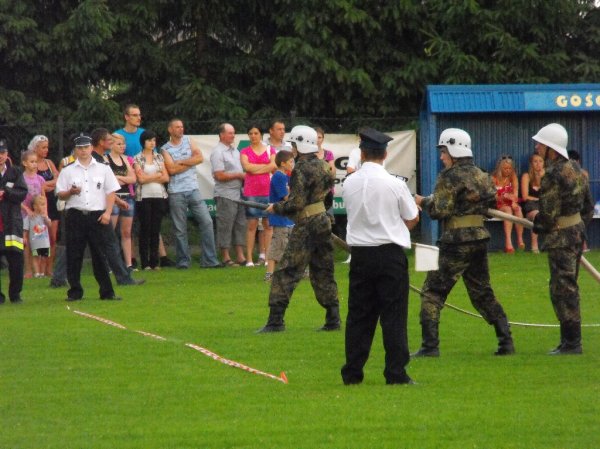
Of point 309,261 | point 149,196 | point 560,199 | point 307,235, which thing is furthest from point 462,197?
point 149,196

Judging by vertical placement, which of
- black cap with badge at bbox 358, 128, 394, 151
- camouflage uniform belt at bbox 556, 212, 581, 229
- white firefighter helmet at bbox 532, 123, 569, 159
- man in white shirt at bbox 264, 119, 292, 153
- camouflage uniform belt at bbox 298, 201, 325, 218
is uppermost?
man in white shirt at bbox 264, 119, 292, 153

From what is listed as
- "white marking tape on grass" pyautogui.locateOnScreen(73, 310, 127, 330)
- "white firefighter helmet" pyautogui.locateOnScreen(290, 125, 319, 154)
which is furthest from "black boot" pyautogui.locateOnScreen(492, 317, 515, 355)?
"white marking tape on grass" pyautogui.locateOnScreen(73, 310, 127, 330)

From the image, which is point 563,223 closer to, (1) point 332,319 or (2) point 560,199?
(2) point 560,199

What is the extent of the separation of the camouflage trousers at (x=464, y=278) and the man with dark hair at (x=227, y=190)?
9.63m

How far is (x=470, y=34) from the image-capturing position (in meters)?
25.3

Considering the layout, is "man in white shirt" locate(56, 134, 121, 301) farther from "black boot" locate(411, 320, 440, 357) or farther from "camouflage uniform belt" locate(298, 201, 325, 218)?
"black boot" locate(411, 320, 440, 357)

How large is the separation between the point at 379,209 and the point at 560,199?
2472mm

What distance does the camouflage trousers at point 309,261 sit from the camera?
43.6 feet

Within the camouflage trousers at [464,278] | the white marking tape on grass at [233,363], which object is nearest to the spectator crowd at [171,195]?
the white marking tape on grass at [233,363]

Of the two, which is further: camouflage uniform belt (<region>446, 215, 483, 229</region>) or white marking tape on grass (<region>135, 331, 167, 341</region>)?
white marking tape on grass (<region>135, 331, 167, 341</region>)

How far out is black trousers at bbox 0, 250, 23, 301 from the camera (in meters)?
16.8

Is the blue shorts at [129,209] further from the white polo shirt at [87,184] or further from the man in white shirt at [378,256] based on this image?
the man in white shirt at [378,256]

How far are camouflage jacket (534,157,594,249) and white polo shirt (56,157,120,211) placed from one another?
266 inches

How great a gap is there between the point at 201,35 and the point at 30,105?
3.83 m
